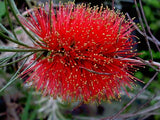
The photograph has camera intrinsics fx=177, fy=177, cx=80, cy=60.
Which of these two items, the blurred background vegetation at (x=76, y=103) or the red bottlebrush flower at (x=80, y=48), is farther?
the blurred background vegetation at (x=76, y=103)

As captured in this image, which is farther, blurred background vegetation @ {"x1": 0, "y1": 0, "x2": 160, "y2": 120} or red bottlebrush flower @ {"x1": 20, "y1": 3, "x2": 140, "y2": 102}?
blurred background vegetation @ {"x1": 0, "y1": 0, "x2": 160, "y2": 120}

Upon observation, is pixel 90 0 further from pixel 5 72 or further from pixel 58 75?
pixel 5 72

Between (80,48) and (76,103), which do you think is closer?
(80,48)

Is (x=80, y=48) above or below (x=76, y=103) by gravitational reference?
above

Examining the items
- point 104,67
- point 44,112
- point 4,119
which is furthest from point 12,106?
point 104,67
